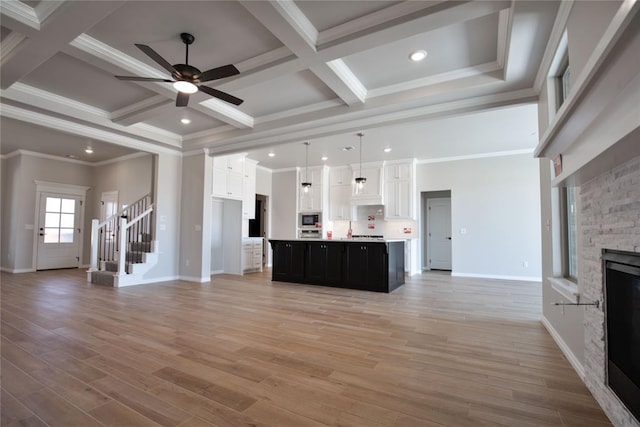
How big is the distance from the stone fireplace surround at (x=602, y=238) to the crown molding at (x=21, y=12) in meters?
4.68

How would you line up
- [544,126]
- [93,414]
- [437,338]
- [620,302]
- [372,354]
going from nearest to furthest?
1. [620,302]
2. [93,414]
3. [372,354]
4. [437,338]
5. [544,126]

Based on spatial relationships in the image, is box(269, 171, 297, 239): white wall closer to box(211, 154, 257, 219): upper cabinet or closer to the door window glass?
box(211, 154, 257, 219): upper cabinet

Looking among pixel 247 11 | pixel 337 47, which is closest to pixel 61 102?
pixel 247 11

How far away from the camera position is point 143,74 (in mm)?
3826

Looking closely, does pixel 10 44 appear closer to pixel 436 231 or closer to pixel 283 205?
pixel 283 205

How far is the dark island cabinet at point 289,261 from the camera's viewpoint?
6.38m

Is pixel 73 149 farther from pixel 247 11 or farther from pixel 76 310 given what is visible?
pixel 247 11

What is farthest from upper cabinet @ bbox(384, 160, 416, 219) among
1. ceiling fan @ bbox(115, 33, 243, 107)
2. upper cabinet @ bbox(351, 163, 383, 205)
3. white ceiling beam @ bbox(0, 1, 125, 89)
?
white ceiling beam @ bbox(0, 1, 125, 89)

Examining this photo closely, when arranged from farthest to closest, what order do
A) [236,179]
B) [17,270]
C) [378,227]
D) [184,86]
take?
[378,227]
[236,179]
[17,270]
[184,86]

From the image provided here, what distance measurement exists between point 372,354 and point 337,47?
2974 mm

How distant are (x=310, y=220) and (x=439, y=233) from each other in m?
3.83

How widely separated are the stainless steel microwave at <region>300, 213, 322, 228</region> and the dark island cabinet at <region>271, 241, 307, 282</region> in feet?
8.05

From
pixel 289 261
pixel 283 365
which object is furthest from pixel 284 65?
pixel 289 261

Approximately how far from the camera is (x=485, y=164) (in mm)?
7316
